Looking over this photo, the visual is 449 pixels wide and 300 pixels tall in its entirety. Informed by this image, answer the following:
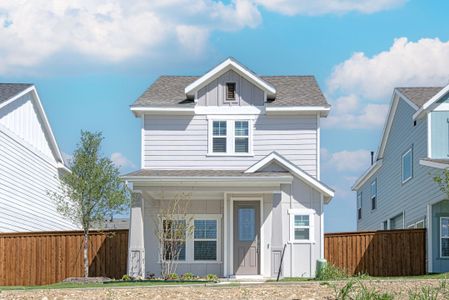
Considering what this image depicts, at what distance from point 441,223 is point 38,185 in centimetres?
1648

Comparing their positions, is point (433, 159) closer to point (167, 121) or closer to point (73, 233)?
point (167, 121)

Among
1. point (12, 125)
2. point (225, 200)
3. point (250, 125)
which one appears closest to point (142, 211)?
point (225, 200)

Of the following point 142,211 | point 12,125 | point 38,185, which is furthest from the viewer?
point 38,185

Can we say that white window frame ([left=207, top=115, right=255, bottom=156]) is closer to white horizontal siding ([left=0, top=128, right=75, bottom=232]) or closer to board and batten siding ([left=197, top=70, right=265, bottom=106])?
board and batten siding ([left=197, top=70, right=265, bottom=106])

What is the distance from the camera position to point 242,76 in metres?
32.5

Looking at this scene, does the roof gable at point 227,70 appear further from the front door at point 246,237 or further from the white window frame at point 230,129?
the front door at point 246,237

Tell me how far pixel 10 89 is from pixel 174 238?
34.2 feet

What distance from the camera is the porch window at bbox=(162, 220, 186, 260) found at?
29.4 m

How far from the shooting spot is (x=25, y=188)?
36.7 meters

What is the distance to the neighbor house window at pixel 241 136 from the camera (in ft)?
106

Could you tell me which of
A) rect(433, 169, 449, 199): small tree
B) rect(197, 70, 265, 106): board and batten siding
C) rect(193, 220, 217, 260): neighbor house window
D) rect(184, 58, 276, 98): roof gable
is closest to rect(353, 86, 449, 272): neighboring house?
rect(433, 169, 449, 199): small tree

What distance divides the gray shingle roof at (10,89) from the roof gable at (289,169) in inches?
386

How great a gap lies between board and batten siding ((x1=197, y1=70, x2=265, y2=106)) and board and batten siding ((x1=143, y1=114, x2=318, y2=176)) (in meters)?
0.56

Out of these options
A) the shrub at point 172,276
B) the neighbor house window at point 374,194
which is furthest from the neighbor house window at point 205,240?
the neighbor house window at point 374,194
